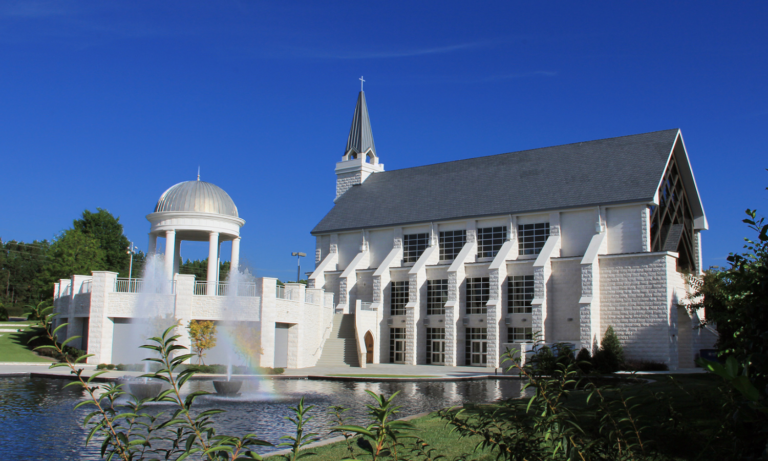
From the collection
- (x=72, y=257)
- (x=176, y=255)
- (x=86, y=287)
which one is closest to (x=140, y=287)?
(x=86, y=287)

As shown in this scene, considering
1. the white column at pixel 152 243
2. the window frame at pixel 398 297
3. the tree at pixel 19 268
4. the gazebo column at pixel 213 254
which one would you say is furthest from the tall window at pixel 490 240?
the tree at pixel 19 268

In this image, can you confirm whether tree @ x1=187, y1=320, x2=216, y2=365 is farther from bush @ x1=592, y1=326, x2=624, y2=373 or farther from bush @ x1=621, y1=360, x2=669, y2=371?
bush @ x1=621, y1=360, x2=669, y2=371

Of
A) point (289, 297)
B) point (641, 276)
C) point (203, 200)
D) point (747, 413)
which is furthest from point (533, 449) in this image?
point (203, 200)

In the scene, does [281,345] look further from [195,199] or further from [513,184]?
[513,184]

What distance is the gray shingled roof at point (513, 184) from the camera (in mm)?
43594

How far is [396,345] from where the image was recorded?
162ft

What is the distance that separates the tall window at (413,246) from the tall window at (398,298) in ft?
7.85

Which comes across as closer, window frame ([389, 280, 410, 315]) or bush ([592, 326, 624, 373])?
bush ([592, 326, 624, 373])

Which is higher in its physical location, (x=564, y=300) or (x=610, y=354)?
(x=564, y=300)

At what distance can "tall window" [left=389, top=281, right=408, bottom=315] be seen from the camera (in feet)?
164

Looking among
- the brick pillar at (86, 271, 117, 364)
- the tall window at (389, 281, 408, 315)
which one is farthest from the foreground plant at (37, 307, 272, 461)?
the tall window at (389, 281, 408, 315)

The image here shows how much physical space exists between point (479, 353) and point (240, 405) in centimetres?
2787

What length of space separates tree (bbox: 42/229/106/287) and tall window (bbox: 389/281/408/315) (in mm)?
34636

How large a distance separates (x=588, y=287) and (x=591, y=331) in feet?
9.23
